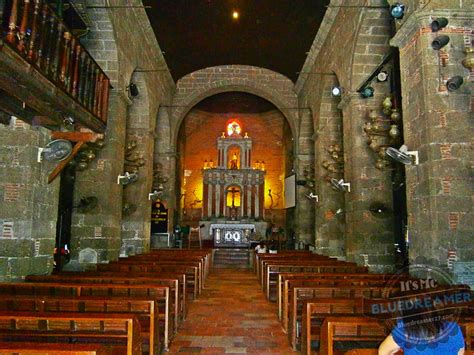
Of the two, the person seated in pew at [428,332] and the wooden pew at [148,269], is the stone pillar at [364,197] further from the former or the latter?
the person seated in pew at [428,332]

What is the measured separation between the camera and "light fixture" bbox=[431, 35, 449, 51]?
5.71 m

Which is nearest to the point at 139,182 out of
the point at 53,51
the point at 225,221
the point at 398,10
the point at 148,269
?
the point at 148,269

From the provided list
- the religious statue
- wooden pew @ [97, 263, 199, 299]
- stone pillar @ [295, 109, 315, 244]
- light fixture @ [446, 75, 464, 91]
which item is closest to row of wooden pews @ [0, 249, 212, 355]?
wooden pew @ [97, 263, 199, 299]

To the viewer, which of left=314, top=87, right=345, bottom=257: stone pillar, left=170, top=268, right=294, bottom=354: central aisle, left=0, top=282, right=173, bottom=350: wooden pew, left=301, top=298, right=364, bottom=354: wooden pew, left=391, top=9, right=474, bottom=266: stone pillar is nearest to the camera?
left=301, top=298, right=364, bottom=354: wooden pew

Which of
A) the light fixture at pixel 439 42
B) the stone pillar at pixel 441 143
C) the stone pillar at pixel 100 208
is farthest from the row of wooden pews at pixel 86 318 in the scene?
the light fixture at pixel 439 42

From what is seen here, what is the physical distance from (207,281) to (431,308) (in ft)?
29.9

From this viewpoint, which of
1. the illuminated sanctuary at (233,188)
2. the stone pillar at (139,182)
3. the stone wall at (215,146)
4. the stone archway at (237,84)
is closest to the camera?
the stone pillar at (139,182)

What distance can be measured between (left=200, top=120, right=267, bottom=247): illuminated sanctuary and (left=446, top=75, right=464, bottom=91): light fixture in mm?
14345

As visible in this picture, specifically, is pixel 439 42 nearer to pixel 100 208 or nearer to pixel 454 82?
pixel 454 82

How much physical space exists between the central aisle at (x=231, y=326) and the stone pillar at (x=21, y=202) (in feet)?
7.75

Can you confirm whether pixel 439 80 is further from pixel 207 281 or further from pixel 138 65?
pixel 138 65

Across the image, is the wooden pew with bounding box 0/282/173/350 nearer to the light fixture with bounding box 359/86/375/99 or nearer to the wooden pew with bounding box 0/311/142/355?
the wooden pew with bounding box 0/311/142/355

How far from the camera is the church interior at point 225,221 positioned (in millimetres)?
4375

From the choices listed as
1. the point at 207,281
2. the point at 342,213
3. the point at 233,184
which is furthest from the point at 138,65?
the point at 233,184
